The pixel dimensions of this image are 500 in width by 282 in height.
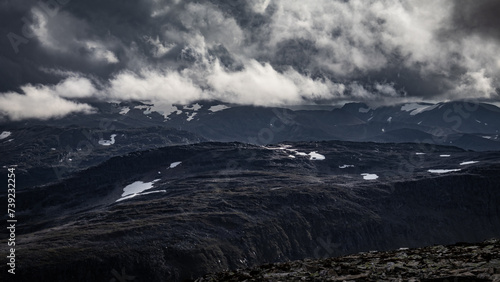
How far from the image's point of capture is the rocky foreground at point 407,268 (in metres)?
25.9

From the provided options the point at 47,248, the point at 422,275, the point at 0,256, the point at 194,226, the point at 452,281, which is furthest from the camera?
the point at 194,226

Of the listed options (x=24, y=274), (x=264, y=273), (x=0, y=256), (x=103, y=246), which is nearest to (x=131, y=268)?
(x=103, y=246)

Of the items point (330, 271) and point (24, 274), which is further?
point (24, 274)

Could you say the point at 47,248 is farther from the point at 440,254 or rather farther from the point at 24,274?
the point at 440,254

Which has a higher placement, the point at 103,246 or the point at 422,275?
the point at 422,275

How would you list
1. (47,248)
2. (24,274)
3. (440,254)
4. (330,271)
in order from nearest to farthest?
(330,271), (440,254), (24,274), (47,248)

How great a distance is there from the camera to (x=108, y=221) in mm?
193625

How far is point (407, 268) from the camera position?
96.5 ft

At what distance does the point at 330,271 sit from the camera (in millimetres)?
31266

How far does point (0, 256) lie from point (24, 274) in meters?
16.6

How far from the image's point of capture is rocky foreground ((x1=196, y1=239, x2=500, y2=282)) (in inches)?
1019

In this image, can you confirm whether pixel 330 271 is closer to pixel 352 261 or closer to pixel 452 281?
pixel 352 261

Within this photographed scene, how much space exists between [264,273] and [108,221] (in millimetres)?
174938

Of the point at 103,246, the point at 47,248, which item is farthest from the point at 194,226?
the point at 47,248
